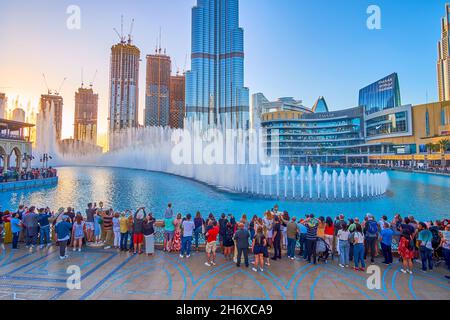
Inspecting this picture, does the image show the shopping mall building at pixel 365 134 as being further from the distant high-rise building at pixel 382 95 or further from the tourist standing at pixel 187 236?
the tourist standing at pixel 187 236

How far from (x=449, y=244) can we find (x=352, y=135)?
106 meters

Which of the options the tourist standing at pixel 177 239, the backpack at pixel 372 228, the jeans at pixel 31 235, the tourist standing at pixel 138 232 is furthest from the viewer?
the jeans at pixel 31 235

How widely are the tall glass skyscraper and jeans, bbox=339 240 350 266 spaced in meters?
180

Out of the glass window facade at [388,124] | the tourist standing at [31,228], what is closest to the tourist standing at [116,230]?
the tourist standing at [31,228]

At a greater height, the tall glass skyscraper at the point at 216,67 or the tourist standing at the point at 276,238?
the tall glass skyscraper at the point at 216,67

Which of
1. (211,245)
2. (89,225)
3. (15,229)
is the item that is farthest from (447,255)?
(15,229)

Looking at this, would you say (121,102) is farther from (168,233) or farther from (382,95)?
(168,233)

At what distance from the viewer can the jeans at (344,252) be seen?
7.72 metres

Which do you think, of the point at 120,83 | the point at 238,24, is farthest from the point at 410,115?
the point at 120,83

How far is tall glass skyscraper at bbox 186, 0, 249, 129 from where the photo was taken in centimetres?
18538

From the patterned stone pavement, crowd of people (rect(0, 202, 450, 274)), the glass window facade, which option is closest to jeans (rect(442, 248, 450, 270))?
crowd of people (rect(0, 202, 450, 274))

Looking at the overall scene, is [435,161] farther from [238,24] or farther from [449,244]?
[238,24]

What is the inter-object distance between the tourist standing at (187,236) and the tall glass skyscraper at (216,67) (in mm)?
178840
